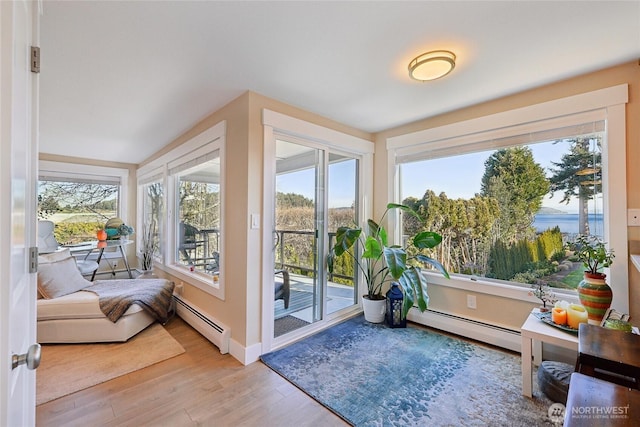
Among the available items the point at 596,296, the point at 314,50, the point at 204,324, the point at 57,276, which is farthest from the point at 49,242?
the point at 596,296

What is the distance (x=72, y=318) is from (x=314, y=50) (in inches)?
128

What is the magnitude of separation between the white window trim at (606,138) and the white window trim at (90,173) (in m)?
5.61

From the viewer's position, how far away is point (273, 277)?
8.25ft

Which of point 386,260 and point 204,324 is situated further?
point 204,324

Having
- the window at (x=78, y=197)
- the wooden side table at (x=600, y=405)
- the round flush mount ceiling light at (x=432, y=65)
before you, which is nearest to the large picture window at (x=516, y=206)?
the round flush mount ceiling light at (x=432, y=65)

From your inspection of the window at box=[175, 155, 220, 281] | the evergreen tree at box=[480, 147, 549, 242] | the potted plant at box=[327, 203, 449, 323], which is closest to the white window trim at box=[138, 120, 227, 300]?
the window at box=[175, 155, 220, 281]

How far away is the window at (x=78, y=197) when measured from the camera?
4570 millimetres

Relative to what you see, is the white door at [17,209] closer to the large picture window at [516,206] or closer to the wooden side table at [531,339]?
the wooden side table at [531,339]

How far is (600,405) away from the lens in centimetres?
79

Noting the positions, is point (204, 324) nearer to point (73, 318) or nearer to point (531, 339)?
point (73, 318)

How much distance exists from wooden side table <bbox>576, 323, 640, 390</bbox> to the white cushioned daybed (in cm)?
341

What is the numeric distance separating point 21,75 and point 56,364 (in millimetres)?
2526

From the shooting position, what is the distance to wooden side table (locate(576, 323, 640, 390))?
1019 mm

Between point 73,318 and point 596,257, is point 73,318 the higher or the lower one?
the lower one
